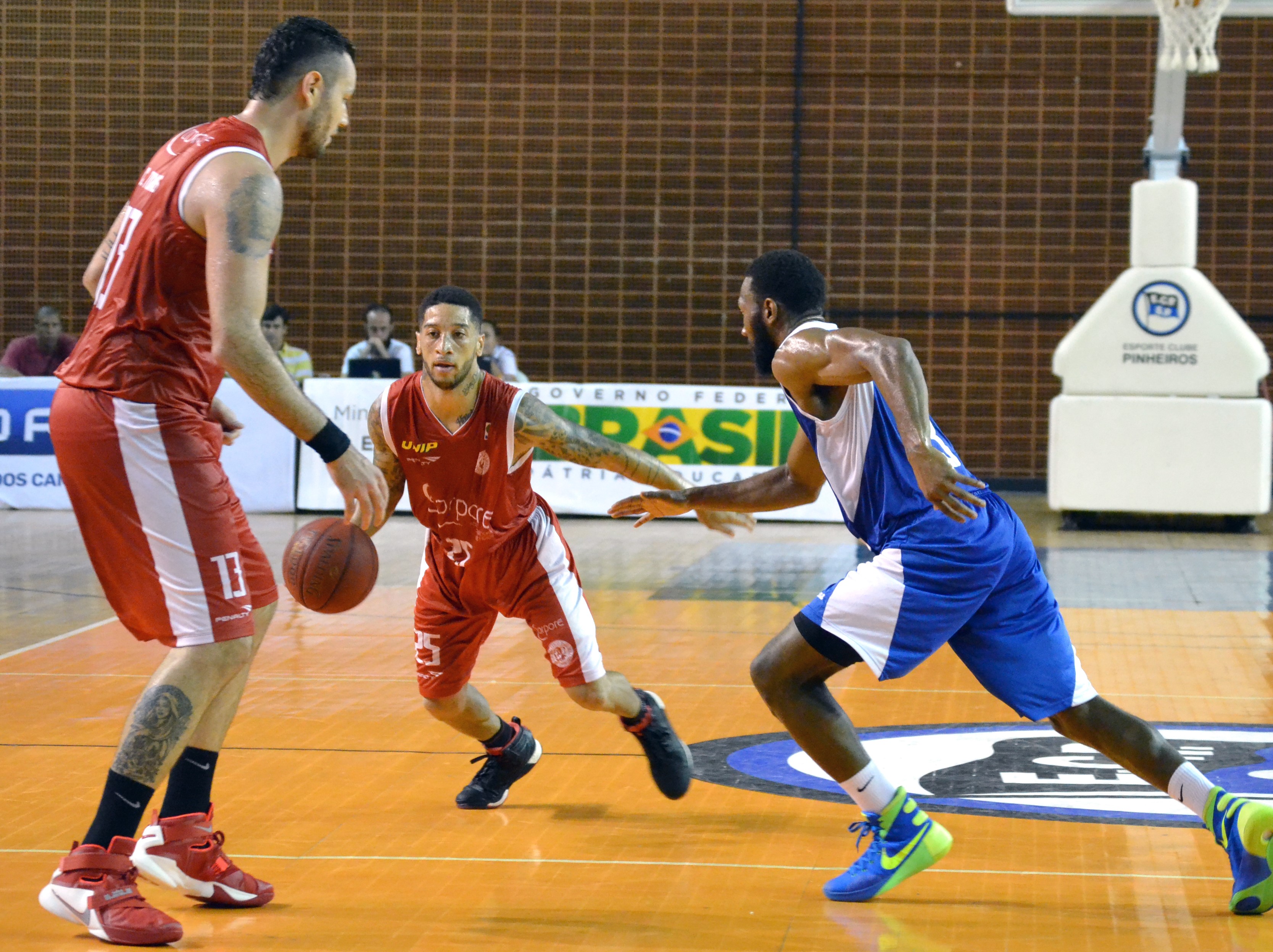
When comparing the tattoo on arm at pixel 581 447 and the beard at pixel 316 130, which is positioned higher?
the beard at pixel 316 130

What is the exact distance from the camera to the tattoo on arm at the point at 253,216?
10.0ft

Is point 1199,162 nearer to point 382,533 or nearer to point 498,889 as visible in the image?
point 382,533

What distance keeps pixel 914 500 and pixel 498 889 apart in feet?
4.56

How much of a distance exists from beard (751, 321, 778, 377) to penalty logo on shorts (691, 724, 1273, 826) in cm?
142

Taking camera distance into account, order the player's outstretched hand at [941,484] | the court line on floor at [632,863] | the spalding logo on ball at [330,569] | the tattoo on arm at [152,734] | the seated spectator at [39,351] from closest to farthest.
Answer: the tattoo on arm at [152,734] < the player's outstretched hand at [941,484] < the court line on floor at [632,863] < the spalding logo on ball at [330,569] < the seated spectator at [39,351]

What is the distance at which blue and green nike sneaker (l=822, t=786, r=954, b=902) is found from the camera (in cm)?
345

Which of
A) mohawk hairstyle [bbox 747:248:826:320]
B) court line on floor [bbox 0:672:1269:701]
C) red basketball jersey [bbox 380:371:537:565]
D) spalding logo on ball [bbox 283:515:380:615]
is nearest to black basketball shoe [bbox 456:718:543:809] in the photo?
red basketball jersey [bbox 380:371:537:565]

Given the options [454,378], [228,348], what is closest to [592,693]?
A: [454,378]

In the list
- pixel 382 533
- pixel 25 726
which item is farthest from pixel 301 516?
pixel 25 726

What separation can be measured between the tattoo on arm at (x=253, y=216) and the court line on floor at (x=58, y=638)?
3618mm

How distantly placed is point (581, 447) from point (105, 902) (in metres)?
1.90

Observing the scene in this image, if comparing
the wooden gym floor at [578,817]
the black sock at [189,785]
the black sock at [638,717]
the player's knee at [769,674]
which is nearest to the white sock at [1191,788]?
the wooden gym floor at [578,817]

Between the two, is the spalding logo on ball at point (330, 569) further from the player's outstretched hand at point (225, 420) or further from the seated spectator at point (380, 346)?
the seated spectator at point (380, 346)

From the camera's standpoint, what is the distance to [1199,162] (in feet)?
49.6
